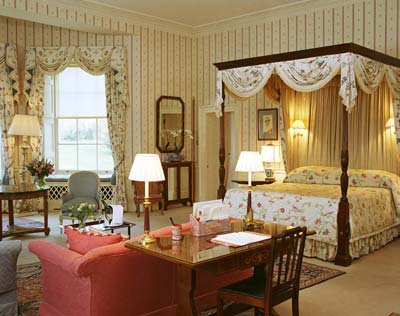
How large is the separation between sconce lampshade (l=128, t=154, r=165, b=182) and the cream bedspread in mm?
2796

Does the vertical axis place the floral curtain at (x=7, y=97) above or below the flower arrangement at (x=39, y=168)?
above

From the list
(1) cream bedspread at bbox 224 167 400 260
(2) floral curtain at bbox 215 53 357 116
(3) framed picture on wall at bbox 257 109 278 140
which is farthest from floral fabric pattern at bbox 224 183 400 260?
(3) framed picture on wall at bbox 257 109 278 140

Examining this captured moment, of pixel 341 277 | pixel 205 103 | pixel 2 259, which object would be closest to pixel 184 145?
pixel 205 103

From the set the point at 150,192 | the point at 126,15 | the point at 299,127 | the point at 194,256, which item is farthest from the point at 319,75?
the point at 126,15

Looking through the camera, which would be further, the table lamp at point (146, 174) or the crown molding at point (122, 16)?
the crown molding at point (122, 16)

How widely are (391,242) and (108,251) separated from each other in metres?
4.59

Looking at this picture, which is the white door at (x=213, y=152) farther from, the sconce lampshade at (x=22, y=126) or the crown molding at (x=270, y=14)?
the sconce lampshade at (x=22, y=126)

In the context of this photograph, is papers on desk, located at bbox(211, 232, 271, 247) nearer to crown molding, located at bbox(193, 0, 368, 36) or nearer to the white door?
crown molding, located at bbox(193, 0, 368, 36)

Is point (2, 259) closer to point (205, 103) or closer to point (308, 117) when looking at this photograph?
point (308, 117)

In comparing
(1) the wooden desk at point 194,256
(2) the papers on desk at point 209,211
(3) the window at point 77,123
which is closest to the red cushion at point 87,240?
(1) the wooden desk at point 194,256

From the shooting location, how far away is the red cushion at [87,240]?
3211mm

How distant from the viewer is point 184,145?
942 centimetres

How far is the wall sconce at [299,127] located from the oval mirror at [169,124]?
2.56 m

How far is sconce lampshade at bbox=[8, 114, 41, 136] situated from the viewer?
291 inches
